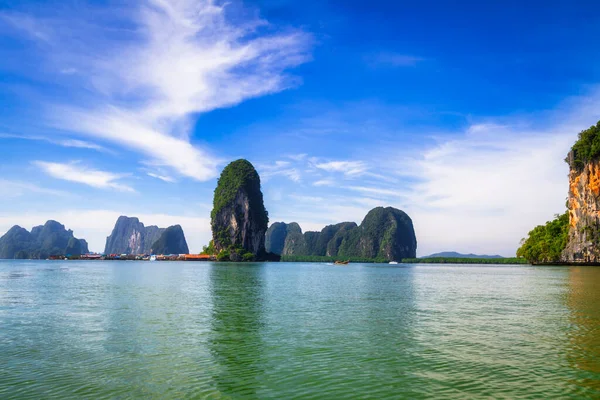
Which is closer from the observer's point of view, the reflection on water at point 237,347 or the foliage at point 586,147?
the reflection on water at point 237,347

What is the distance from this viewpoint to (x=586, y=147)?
98.5 meters

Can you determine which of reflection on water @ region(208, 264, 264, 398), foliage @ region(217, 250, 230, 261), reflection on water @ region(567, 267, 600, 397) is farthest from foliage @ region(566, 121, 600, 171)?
foliage @ region(217, 250, 230, 261)

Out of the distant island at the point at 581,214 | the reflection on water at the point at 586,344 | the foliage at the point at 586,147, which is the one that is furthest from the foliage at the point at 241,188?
the reflection on water at the point at 586,344

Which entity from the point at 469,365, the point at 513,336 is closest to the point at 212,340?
the point at 469,365

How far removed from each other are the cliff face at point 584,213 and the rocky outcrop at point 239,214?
105m

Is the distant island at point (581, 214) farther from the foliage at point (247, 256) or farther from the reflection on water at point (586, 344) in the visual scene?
the foliage at point (247, 256)

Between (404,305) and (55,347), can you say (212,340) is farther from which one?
(404,305)

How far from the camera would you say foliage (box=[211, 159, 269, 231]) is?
169 m

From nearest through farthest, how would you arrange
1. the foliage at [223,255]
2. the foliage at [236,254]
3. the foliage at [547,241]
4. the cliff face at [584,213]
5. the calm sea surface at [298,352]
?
the calm sea surface at [298,352] < the cliff face at [584,213] < the foliage at [547,241] < the foliage at [236,254] < the foliage at [223,255]

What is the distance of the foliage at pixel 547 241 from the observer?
10931 cm

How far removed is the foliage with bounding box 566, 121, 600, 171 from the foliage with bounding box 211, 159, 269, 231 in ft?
355

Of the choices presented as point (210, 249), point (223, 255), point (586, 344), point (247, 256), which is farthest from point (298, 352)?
point (210, 249)

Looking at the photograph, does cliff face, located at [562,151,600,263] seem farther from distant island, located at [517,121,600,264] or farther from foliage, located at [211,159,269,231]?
foliage, located at [211,159,269,231]

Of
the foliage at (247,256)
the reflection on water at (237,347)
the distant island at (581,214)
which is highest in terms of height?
the distant island at (581,214)
